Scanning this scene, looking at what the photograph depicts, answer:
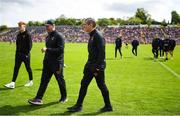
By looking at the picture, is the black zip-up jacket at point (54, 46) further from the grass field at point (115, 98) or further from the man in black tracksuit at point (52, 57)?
the grass field at point (115, 98)

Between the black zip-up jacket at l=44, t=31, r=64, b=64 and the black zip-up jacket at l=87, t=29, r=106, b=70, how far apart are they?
1.24m

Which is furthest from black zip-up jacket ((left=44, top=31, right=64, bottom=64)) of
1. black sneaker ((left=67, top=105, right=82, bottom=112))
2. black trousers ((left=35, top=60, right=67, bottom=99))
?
black sneaker ((left=67, top=105, right=82, bottom=112))

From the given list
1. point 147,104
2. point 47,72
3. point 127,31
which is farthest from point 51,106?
point 127,31

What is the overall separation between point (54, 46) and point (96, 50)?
59.1 inches

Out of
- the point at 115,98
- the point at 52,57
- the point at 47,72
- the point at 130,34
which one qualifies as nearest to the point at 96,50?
the point at 52,57

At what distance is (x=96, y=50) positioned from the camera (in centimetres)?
877

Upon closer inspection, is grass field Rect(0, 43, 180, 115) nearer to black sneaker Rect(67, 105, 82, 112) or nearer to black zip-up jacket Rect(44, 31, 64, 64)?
black sneaker Rect(67, 105, 82, 112)

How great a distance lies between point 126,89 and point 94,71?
411 centimetres

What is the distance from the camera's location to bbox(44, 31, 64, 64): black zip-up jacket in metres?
9.76

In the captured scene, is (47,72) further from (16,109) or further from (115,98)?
(115,98)

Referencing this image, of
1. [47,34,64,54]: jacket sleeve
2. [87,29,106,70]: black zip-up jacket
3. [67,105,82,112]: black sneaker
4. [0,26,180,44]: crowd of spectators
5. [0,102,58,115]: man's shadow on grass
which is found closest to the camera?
[87,29,106,70]: black zip-up jacket

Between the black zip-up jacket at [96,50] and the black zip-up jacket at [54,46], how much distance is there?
1241 millimetres

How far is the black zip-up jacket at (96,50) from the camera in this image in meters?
8.70

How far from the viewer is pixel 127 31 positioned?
103188mm
